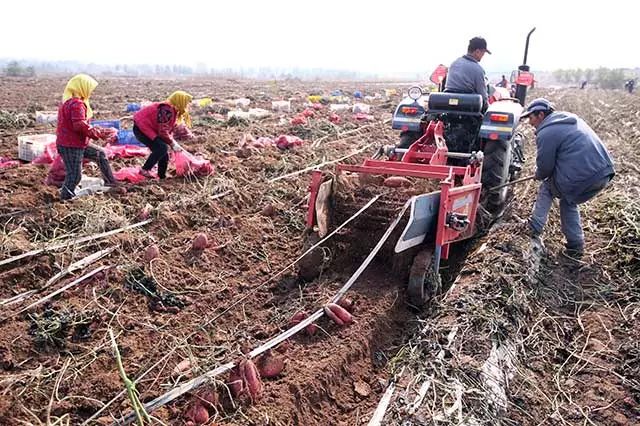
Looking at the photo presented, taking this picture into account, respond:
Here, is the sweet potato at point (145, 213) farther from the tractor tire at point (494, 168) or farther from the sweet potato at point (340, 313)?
the tractor tire at point (494, 168)

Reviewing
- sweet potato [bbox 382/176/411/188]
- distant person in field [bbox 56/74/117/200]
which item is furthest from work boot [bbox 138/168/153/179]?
sweet potato [bbox 382/176/411/188]

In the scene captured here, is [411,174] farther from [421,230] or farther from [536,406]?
[536,406]

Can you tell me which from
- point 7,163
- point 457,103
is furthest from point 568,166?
point 7,163

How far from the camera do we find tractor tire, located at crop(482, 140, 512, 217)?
632 centimetres

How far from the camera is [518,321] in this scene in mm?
4426

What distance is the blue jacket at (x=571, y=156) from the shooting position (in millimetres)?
5578

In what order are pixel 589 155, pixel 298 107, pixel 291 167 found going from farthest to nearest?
pixel 298 107
pixel 291 167
pixel 589 155

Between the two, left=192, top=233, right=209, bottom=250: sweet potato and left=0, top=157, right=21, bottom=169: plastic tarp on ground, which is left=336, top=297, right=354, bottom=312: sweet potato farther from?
left=0, top=157, right=21, bottom=169: plastic tarp on ground

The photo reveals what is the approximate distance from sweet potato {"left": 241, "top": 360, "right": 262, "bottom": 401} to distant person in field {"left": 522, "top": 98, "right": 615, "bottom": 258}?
3884 mm

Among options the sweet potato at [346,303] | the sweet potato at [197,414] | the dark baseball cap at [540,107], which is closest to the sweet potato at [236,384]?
the sweet potato at [197,414]

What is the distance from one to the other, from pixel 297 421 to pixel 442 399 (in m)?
0.90

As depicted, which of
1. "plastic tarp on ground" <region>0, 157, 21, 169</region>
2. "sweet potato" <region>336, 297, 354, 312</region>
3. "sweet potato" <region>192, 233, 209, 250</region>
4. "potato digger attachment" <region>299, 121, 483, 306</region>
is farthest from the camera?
"plastic tarp on ground" <region>0, 157, 21, 169</region>

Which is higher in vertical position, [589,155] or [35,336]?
[589,155]

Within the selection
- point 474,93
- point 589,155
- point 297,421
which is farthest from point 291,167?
point 297,421
